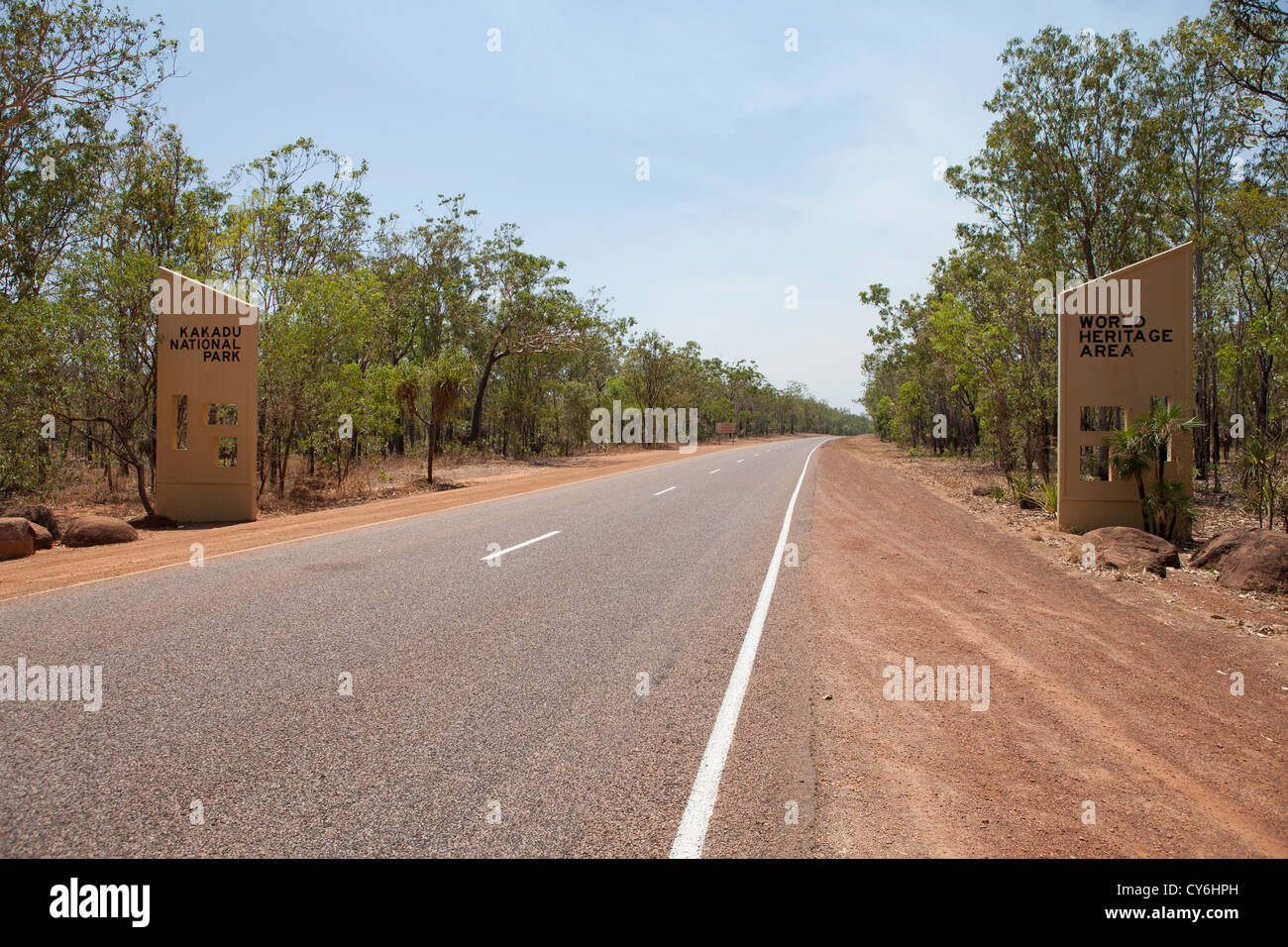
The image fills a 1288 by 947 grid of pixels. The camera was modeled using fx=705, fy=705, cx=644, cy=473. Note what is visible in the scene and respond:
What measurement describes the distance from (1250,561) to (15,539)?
56.3 ft

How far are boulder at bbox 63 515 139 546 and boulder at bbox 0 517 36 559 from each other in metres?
0.77

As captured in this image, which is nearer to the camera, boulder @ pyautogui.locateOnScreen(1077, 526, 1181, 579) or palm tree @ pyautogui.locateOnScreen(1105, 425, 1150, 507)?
boulder @ pyautogui.locateOnScreen(1077, 526, 1181, 579)

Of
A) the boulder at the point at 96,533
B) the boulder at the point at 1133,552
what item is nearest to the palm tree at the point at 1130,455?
the boulder at the point at 1133,552

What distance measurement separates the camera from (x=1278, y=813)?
3537 mm

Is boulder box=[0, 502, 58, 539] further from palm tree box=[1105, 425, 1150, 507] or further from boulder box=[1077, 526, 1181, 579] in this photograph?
palm tree box=[1105, 425, 1150, 507]

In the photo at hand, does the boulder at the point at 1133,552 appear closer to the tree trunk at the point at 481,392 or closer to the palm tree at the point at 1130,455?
the palm tree at the point at 1130,455

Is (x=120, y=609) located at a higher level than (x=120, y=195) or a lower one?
lower

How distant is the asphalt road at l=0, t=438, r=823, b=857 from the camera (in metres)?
3.11

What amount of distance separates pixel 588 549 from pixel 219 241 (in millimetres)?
17612

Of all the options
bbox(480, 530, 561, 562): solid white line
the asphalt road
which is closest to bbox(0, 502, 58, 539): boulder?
the asphalt road

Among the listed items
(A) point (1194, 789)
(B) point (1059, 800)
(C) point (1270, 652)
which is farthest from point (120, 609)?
(C) point (1270, 652)

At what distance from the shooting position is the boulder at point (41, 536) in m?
11.2

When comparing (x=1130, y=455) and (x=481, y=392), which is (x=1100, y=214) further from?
(x=481, y=392)
